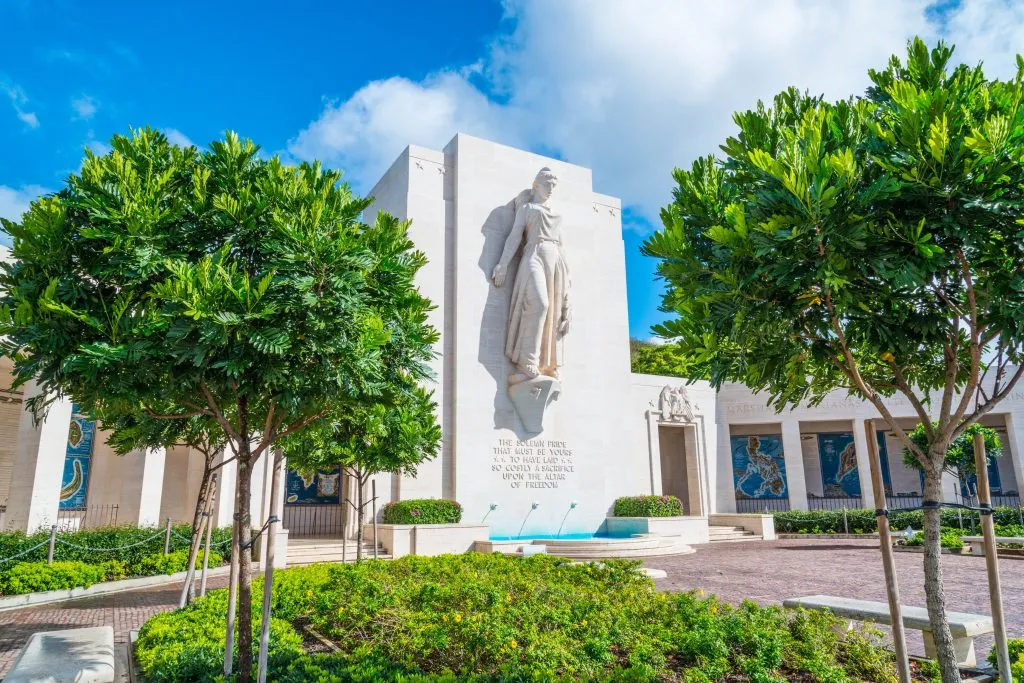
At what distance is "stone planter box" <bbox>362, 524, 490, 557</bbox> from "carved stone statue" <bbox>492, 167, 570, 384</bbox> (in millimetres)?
4895

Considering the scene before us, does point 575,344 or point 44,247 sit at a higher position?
point 575,344

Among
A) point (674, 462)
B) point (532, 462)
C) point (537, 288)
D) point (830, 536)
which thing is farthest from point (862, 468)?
point (537, 288)

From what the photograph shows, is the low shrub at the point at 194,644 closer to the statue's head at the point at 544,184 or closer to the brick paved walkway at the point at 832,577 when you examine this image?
the brick paved walkway at the point at 832,577

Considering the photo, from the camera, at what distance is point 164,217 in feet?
15.7

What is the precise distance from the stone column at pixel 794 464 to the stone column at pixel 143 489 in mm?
21874

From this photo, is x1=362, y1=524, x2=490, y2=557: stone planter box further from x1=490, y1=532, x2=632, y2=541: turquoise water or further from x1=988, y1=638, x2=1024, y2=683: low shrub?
x1=988, y1=638, x2=1024, y2=683: low shrub

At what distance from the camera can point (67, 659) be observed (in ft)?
18.5

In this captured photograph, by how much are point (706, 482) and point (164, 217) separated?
79.1 ft

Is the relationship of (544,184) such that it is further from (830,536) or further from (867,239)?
(867,239)

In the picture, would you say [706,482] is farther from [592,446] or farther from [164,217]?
[164,217]

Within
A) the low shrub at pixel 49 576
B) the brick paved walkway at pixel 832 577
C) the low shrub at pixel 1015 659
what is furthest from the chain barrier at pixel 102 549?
the low shrub at pixel 1015 659

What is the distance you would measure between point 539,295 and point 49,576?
43.6 feet

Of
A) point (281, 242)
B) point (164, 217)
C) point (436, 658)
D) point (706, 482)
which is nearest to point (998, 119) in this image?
point (281, 242)

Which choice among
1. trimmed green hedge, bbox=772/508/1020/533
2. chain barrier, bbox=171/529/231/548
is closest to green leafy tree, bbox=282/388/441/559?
chain barrier, bbox=171/529/231/548
